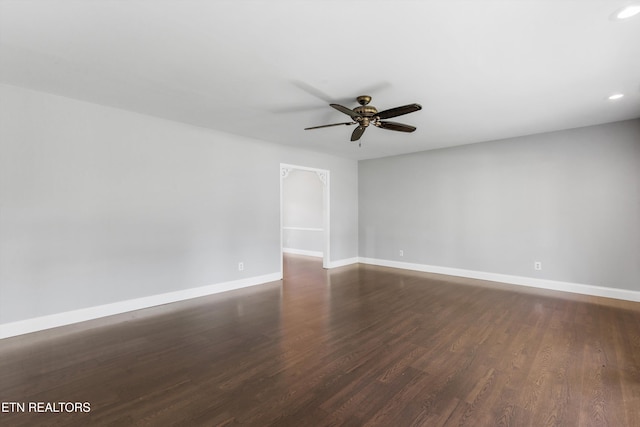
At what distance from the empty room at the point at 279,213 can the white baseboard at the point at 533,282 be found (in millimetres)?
28

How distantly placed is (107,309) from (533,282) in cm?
630

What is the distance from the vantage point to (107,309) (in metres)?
3.55

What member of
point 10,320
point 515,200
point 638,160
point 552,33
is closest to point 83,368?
point 10,320

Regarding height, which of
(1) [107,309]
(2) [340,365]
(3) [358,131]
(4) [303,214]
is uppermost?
(3) [358,131]

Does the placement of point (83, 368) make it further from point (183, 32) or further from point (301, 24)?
point (301, 24)

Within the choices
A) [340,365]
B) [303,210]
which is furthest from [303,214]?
[340,365]

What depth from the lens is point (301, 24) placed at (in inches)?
78.2

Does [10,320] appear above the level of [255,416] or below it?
above

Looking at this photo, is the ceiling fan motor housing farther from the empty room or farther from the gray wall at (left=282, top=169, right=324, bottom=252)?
the gray wall at (left=282, top=169, right=324, bottom=252)

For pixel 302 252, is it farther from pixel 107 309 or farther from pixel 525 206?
pixel 525 206

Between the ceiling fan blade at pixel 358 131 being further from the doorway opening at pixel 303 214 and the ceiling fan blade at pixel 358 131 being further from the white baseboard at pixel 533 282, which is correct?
the doorway opening at pixel 303 214

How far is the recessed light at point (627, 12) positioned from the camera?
184cm

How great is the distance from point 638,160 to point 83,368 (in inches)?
272

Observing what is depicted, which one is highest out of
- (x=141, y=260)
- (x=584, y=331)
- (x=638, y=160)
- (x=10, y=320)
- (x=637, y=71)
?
(x=637, y=71)
